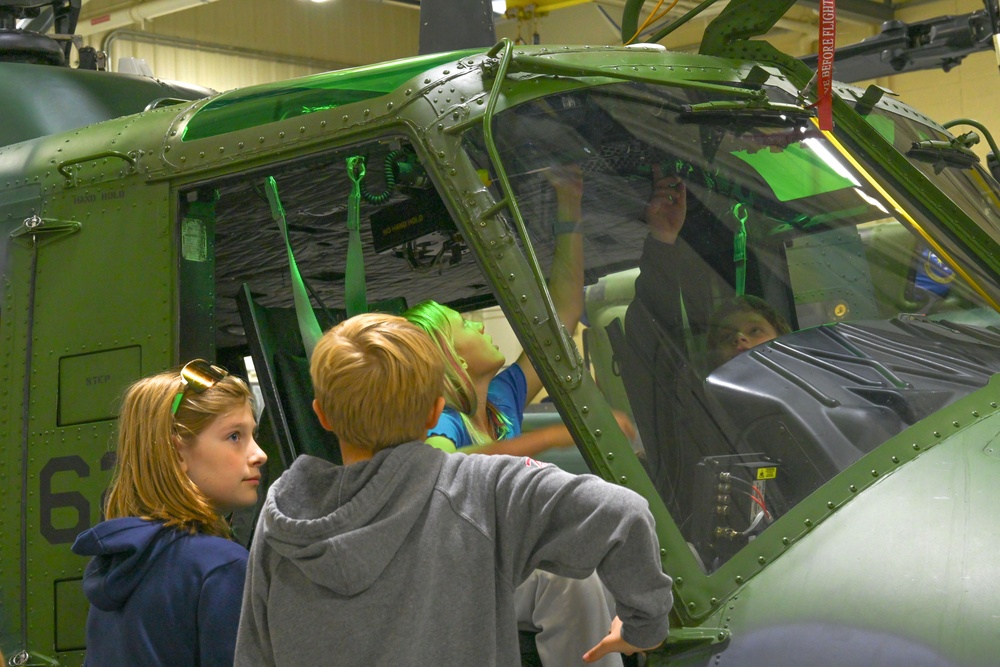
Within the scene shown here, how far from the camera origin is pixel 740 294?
2689 mm

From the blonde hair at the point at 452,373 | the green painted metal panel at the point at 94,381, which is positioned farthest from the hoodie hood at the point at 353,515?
the green painted metal panel at the point at 94,381

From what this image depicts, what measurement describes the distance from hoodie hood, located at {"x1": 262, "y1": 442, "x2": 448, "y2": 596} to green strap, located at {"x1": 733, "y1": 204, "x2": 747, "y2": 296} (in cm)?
104

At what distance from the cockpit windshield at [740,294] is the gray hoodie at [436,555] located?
62cm

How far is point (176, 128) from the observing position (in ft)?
10.4

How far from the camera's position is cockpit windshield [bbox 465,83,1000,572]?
8.05 ft

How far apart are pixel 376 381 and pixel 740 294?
1.11m

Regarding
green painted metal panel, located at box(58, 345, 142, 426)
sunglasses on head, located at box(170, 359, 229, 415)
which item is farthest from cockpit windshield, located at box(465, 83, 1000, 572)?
green painted metal panel, located at box(58, 345, 142, 426)

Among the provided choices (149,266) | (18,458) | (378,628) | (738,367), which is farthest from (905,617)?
(18,458)

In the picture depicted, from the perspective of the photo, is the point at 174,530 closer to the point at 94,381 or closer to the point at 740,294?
the point at 94,381

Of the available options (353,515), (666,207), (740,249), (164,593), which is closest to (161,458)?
(164,593)

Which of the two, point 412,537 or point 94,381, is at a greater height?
point 412,537

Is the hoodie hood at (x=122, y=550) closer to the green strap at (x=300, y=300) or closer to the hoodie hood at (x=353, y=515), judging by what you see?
the hoodie hood at (x=353, y=515)

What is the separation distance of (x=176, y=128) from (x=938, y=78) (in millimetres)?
9432

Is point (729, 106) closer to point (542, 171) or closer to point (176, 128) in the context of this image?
point (542, 171)
